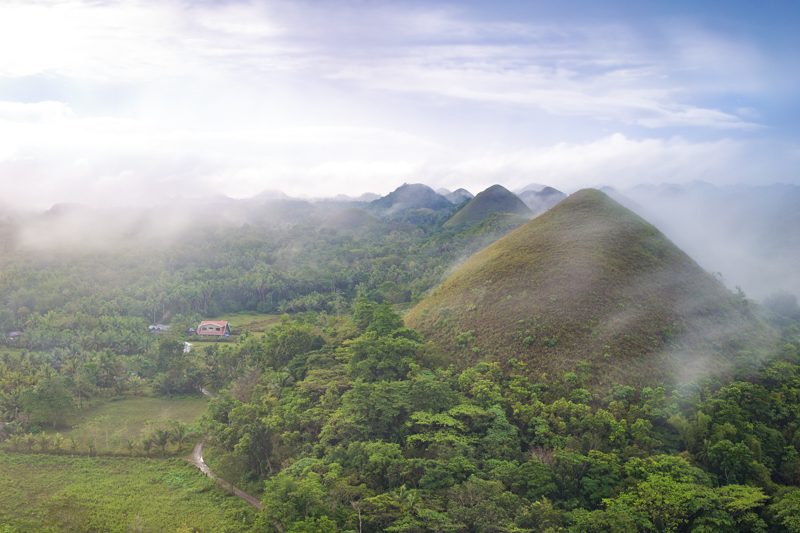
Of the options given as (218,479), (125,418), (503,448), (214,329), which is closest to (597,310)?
(503,448)

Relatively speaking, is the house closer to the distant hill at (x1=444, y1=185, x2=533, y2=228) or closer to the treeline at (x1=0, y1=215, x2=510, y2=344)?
the treeline at (x1=0, y1=215, x2=510, y2=344)

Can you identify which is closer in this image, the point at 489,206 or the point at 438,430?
the point at 438,430

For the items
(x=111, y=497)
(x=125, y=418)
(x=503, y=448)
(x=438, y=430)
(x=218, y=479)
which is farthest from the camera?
(x=125, y=418)

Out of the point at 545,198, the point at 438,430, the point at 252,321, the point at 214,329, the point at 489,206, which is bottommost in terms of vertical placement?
the point at 252,321

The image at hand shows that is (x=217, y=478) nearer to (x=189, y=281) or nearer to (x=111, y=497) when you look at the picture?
(x=111, y=497)

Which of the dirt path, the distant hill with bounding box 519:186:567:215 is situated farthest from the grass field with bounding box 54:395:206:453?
the distant hill with bounding box 519:186:567:215

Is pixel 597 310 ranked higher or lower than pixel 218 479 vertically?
higher

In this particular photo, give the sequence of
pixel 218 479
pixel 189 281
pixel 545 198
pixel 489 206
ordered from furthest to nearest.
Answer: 1. pixel 545 198
2. pixel 489 206
3. pixel 189 281
4. pixel 218 479

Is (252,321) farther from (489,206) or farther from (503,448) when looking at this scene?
(489,206)

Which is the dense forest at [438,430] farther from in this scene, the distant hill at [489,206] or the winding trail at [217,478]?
the distant hill at [489,206]
